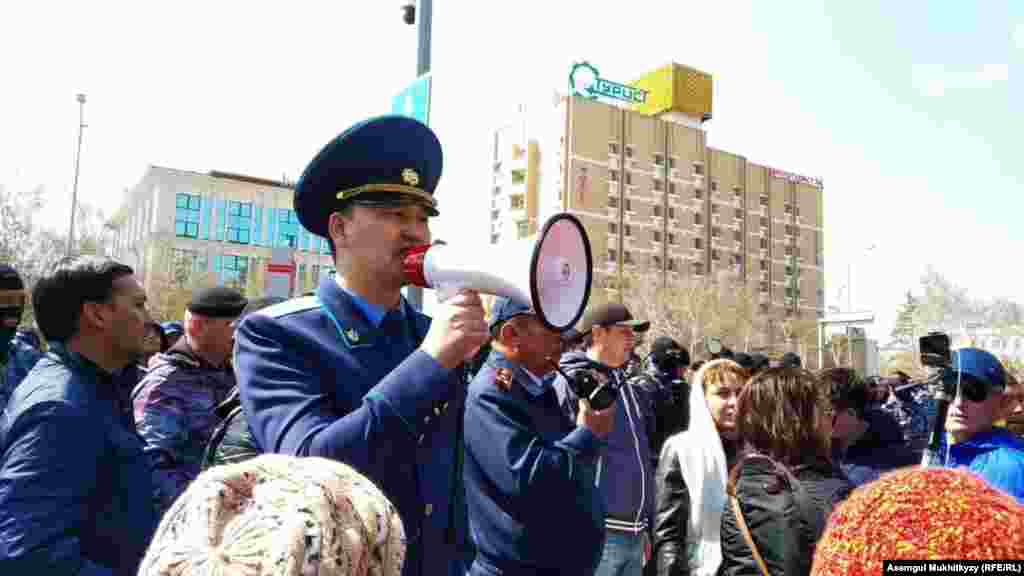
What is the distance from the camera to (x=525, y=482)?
9.43 feet

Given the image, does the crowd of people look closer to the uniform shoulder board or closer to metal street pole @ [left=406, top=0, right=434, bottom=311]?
the uniform shoulder board

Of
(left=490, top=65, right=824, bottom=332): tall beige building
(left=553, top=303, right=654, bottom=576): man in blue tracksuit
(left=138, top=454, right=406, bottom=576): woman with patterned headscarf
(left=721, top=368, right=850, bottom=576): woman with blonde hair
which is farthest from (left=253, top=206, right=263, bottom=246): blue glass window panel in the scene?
(left=138, top=454, right=406, bottom=576): woman with patterned headscarf

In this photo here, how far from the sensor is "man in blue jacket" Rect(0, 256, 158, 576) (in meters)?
2.11

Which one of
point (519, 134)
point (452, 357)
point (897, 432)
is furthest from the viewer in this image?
point (519, 134)

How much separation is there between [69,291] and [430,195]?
66.1 inches

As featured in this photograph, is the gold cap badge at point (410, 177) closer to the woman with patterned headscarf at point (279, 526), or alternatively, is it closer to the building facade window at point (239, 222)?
the woman with patterned headscarf at point (279, 526)

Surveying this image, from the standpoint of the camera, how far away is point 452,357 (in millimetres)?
1654

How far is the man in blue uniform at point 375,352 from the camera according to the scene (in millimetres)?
1599

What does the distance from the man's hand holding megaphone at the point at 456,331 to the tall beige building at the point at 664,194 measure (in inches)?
2317

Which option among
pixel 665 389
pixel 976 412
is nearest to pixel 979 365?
pixel 976 412

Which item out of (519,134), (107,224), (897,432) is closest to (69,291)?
(897,432)

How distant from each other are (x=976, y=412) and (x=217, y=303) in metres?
4.00

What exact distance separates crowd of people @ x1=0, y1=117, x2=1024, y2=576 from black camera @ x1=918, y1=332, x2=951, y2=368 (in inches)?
7.8

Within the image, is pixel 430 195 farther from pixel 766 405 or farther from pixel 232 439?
A: pixel 766 405
